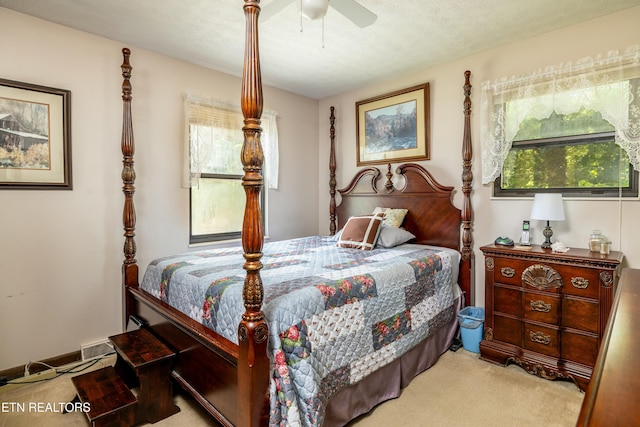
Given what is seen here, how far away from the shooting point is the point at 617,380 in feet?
1.99

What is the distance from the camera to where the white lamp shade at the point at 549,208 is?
2.43 meters

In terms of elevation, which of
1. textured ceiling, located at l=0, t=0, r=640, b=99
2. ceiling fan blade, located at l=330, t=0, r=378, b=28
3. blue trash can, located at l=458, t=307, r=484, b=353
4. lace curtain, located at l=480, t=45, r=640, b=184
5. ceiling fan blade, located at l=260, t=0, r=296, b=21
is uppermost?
textured ceiling, located at l=0, t=0, r=640, b=99

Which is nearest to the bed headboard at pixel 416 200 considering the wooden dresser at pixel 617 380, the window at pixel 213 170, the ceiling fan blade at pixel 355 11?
the window at pixel 213 170

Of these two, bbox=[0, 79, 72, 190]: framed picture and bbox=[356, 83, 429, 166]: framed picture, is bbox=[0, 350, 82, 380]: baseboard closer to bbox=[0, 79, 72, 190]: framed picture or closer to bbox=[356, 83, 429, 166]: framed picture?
bbox=[0, 79, 72, 190]: framed picture

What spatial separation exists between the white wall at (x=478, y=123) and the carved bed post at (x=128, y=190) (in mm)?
2457

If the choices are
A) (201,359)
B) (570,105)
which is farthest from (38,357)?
(570,105)

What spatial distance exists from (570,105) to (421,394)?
237 cm

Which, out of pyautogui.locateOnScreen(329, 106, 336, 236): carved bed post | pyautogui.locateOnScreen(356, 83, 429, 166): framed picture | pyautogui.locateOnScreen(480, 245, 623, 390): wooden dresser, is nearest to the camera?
pyautogui.locateOnScreen(480, 245, 623, 390): wooden dresser

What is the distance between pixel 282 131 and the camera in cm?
407

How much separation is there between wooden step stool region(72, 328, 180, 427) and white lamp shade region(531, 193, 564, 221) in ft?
8.73

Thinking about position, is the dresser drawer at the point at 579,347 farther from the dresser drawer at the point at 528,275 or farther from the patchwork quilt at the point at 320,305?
Result: the patchwork quilt at the point at 320,305

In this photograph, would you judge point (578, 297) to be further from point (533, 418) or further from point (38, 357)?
point (38, 357)

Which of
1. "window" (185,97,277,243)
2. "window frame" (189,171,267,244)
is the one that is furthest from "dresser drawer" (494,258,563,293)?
"window" (185,97,277,243)

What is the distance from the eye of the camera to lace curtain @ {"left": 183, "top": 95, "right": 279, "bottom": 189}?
3197mm
